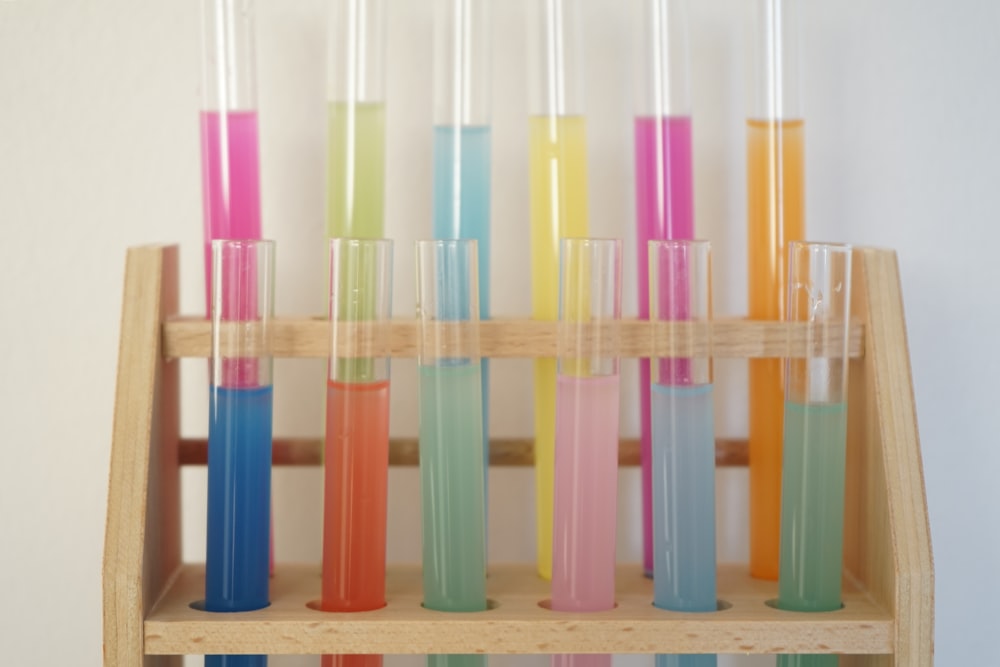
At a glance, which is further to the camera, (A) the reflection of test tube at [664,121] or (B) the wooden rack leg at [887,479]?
(A) the reflection of test tube at [664,121]

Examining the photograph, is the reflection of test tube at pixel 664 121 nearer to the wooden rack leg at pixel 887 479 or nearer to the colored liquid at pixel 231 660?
the wooden rack leg at pixel 887 479

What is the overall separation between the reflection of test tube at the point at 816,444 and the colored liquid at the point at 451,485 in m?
0.20

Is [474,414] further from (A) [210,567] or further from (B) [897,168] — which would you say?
(B) [897,168]

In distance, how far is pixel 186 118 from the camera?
92cm

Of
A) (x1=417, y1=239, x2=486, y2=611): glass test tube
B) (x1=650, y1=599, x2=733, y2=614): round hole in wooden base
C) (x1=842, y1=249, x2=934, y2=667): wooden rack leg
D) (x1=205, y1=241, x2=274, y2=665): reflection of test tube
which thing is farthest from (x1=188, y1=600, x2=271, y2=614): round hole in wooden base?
(x1=842, y1=249, x2=934, y2=667): wooden rack leg

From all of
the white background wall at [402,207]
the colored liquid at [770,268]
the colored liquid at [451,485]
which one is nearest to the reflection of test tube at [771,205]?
the colored liquid at [770,268]

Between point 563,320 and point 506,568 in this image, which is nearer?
point 563,320

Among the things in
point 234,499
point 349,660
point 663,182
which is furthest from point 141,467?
point 663,182

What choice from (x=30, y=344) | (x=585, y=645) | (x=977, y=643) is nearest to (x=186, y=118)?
(x=30, y=344)

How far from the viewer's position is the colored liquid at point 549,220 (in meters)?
0.80

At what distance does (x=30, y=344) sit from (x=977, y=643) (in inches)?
31.5

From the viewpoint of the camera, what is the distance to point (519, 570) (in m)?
0.82

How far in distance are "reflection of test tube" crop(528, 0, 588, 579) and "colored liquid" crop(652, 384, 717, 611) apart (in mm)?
100

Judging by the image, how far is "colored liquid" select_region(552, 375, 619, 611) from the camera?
2.35ft
